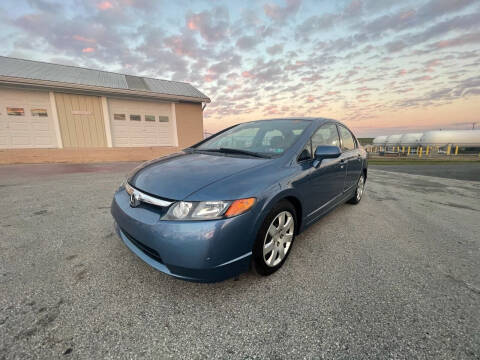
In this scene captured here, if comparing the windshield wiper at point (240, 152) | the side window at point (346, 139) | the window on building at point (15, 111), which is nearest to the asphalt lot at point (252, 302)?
the windshield wiper at point (240, 152)

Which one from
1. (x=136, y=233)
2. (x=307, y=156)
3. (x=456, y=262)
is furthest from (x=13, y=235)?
(x=456, y=262)

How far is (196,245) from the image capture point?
1377 millimetres

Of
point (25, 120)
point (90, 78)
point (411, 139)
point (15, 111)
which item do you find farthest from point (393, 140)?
point (15, 111)

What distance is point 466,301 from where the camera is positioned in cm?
159

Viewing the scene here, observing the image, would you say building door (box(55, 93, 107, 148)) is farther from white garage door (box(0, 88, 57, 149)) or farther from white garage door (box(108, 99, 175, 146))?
white garage door (box(108, 99, 175, 146))

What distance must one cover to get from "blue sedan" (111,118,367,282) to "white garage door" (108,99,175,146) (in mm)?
10078

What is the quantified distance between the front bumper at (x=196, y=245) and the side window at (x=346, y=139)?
8.22 ft

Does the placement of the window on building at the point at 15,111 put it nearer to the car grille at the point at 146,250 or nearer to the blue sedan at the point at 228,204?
the blue sedan at the point at 228,204

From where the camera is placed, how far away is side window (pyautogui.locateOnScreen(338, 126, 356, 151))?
10.9 ft

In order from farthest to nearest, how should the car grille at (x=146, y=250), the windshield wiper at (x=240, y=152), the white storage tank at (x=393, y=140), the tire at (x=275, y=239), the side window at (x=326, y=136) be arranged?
the white storage tank at (x=393, y=140) < the side window at (x=326, y=136) < the windshield wiper at (x=240, y=152) < the tire at (x=275, y=239) < the car grille at (x=146, y=250)

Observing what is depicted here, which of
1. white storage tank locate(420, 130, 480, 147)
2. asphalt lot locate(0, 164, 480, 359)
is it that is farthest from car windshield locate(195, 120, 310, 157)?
white storage tank locate(420, 130, 480, 147)

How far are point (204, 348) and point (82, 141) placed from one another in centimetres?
1183

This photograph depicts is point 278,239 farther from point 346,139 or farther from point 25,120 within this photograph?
point 25,120

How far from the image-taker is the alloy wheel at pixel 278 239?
70.1 inches
